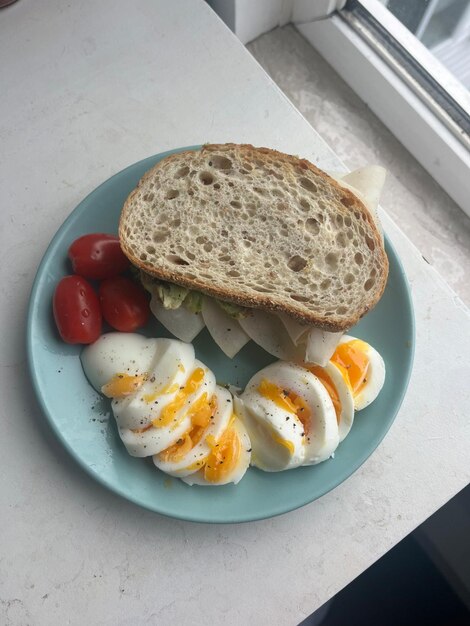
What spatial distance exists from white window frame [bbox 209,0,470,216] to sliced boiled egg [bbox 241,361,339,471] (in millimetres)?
763

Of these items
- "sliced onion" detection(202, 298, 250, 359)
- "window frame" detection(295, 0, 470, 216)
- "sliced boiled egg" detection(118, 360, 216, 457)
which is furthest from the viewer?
"window frame" detection(295, 0, 470, 216)

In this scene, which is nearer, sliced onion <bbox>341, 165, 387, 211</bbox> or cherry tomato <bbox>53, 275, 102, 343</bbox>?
cherry tomato <bbox>53, 275, 102, 343</bbox>

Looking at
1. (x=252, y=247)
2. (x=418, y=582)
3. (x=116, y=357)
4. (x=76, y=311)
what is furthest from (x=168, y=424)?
(x=418, y=582)

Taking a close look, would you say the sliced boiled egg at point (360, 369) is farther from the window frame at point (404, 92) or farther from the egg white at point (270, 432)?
the window frame at point (404, 92)

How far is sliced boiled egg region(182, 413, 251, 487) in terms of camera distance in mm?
1174

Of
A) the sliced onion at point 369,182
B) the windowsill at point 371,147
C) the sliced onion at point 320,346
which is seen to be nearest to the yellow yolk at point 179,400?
the sliced onion at point 320,346

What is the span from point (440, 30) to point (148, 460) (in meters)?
1.26

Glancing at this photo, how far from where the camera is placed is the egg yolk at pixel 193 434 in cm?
118

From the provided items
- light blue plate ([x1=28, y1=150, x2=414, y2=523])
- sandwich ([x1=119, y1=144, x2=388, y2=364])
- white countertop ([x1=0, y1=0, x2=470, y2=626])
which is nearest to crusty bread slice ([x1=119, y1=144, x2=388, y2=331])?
sandwich ([x1=119, y1=144, x2=388, y2=364])

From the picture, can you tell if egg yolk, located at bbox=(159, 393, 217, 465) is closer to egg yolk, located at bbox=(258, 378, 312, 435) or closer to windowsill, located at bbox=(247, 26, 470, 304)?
egg yolk, located at bbox=(258, 378, 312, 435)

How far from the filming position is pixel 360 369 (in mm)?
1261

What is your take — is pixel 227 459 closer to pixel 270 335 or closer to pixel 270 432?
pixel 270 432

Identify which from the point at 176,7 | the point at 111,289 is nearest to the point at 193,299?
the point at 111,289

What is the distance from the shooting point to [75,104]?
1.48m
